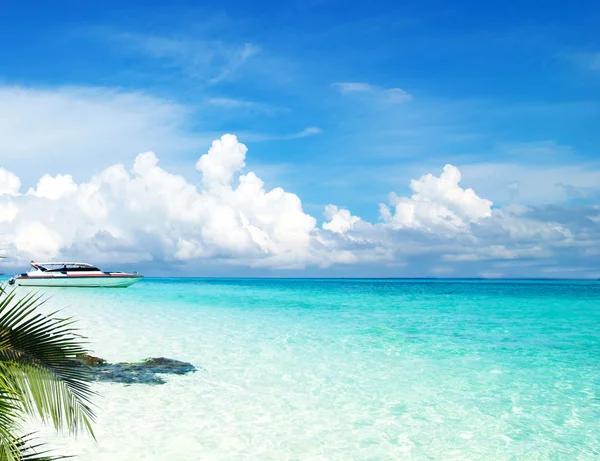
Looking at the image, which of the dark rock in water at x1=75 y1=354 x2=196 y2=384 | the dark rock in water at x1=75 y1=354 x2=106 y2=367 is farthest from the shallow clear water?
the dark rock in water at x1=75 y1=354 x2=106 y2=367

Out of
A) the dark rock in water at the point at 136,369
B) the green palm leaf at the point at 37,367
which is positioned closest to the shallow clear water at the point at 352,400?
the dark rock in water at the point at 136,369

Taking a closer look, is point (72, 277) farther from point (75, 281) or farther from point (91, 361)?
point (91, 361)

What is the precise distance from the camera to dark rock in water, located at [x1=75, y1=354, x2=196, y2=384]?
1230 centimetres

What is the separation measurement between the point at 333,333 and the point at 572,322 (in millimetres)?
14430

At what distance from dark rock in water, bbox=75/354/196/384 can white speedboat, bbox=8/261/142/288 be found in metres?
46.4

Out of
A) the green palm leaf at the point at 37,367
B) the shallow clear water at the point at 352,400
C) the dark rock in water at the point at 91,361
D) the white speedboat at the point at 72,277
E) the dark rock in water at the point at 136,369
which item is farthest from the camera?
the white speedboat at the point at 72,277

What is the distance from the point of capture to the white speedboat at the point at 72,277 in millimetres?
57250

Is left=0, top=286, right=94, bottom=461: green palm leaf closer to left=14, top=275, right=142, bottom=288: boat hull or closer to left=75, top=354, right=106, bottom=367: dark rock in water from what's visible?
left=75, top=354, right=106, bottom=367: dark rock in water

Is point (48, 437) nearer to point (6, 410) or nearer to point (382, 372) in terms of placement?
point (6, 410)

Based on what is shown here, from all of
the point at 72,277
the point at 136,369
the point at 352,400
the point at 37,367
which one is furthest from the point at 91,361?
the point at 72,277

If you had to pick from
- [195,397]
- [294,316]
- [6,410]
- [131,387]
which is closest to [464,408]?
[195,397]

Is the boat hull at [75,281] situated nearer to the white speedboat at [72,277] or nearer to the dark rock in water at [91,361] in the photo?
the white speedboat at [72,277]

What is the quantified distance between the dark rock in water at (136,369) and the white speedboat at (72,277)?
46.4m

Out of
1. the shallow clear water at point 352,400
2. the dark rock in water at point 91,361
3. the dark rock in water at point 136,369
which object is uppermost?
the dark rock in water at point 91,361
